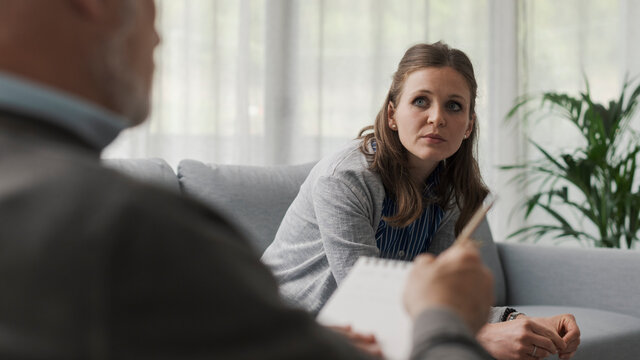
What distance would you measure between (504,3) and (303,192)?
240 centimetres

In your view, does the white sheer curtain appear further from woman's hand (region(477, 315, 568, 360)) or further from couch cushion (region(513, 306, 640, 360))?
woman's hand (region(477, 315, 568, 360))

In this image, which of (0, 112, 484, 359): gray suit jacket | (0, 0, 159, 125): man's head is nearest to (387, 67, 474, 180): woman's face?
(0, 0, 159, 125): man's head

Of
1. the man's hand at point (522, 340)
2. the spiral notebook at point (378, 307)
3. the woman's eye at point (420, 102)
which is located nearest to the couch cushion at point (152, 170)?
the woman's eye at point (420, 102)

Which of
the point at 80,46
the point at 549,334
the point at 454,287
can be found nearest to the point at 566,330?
the point at 549,334

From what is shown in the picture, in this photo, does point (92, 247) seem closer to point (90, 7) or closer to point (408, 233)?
point (90, 7)

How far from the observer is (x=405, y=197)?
154cm

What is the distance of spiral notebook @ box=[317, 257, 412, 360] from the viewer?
71 centimetres

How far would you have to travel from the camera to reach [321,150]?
3.06 meters

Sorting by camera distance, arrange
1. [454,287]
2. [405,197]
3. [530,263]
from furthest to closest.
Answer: [530,263]
[405,197]
[454,287]

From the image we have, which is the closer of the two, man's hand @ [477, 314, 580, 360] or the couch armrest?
man's hand @ [477, 314, 580, 360]

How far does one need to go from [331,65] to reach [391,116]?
1.45 metres

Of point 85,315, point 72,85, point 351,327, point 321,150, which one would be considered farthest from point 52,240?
point 321,150

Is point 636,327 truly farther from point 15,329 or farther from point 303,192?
point 15,329

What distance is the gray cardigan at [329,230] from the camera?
1429 mm
